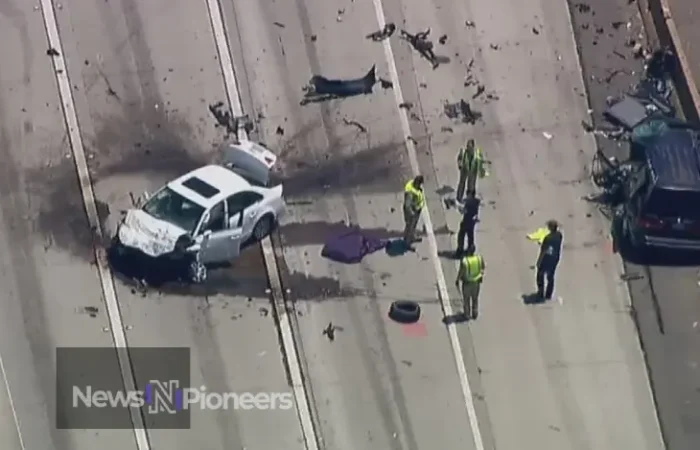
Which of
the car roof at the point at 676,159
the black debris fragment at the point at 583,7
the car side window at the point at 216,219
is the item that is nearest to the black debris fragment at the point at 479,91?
the black debris fragment at the point at 583,7

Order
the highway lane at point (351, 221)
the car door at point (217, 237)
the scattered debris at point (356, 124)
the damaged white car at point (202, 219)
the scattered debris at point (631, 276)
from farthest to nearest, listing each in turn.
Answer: the scattered debris at point (356, 124) < the scattered debris at point (631, 276) < the car door at point (217, 237) < the damaged white car at point (202, 219) < the highway lane at point (351, 221)

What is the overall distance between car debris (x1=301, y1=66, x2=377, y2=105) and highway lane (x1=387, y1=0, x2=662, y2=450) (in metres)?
1.29

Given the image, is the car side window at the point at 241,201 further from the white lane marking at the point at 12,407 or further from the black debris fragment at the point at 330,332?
the white lane marking at the point at 12,407

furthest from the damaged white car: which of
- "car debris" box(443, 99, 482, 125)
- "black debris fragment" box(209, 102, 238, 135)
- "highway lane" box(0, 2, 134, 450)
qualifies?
"car debris" box(443, 99, 482, 125)

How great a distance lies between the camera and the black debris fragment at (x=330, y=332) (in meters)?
25.0

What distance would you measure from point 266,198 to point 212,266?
5.69 ft

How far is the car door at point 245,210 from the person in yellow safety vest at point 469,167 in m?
4.16

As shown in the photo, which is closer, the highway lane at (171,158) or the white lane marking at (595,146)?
the white lane marking at (595,146)

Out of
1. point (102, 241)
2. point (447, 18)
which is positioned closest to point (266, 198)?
point (102, 241)

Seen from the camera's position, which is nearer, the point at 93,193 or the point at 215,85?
the point at 93,193

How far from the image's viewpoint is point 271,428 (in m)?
23.7

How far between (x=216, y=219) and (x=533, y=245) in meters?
6.35

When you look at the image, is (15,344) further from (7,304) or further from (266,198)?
(266,198)

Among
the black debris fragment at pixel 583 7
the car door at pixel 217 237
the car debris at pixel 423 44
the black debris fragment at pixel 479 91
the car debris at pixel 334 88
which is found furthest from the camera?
the black debris fragment at pixel 583 7
